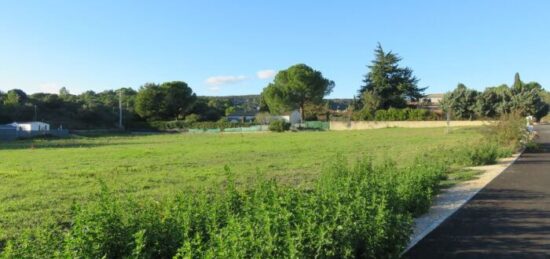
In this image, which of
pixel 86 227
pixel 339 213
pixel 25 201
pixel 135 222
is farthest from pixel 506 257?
pixel 25 201

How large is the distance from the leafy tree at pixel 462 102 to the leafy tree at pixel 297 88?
36.9 meters

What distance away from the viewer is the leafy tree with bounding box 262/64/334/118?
101 metres

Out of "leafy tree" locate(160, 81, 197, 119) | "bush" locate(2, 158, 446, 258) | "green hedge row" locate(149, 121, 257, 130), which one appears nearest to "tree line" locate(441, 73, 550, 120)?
"green hedge row" locate(149, 121, 257, 130)

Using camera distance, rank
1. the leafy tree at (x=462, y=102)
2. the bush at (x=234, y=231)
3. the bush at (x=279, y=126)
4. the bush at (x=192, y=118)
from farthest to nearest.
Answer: the bush at (x=192, y=118)
the bush at (x=279, y=126)
the leafy tree at (x=462, y=102)
the bush at (x=234, y=231)

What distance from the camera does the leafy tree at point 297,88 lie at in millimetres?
101125

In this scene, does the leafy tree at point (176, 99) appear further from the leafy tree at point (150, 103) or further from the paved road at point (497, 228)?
the paved road at point (497, 228)

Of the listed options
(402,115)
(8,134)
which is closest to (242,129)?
(402,115)

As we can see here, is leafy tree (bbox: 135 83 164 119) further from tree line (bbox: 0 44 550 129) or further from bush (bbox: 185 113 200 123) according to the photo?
bush (bbox: 185 113 200 123)

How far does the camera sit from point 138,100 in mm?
106250

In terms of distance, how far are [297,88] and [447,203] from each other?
91601mm

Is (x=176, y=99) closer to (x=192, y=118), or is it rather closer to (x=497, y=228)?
(x=192, y=118)

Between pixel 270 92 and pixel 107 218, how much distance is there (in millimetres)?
100668

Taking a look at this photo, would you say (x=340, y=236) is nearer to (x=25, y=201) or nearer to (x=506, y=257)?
(x=506, y=257)

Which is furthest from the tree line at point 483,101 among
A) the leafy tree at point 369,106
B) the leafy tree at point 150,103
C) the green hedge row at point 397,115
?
the leafy tree at point 150,103
